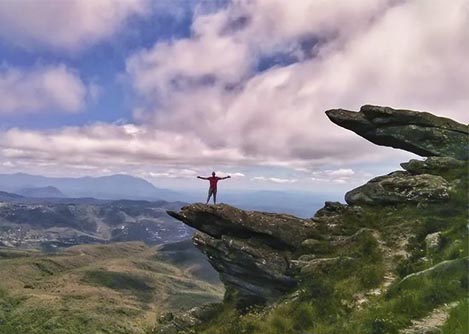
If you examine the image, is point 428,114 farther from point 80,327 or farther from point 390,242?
point 80,327

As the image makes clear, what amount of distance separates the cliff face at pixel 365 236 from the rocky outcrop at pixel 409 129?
0.08 metres

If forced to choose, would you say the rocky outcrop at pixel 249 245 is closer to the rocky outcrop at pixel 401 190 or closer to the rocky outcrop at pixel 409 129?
the rocky outcrop at pixel 401 190

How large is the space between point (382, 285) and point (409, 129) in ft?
61.3

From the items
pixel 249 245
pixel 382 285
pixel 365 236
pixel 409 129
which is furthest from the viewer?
pixel 409 129

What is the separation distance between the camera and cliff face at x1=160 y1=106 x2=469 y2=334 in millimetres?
19984

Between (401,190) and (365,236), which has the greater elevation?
(401,190)

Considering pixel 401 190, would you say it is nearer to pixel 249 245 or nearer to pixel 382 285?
pixel 382 285

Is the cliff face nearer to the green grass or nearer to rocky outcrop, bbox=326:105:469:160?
rocky outcrop, bbox=326:105:469:160

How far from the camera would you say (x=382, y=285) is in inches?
778

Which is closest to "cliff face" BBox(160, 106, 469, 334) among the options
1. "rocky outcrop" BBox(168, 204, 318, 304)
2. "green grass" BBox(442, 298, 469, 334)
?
"rocky outcrop" BBox(168, 204, 318, 304)

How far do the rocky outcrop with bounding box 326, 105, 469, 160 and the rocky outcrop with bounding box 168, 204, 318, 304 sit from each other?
12.1 m

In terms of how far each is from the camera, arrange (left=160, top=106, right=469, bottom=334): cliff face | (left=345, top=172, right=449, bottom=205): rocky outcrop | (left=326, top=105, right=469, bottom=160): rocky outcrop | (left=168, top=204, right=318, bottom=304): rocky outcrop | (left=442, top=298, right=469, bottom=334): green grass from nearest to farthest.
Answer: (left=442, top=298, right=469, bottom=334): green grass → (left=160, top=106, right=469, bottom=334): cliff face → (left=168, top=204, right=318, bottom=304): rocky outcrop → (left=345, top=172, right=449, bottom=205): rocky outcrop → (left=326, top=105, right=469, bottom=160): rocky outcrop

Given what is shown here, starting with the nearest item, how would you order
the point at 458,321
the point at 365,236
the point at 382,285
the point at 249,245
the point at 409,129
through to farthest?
1. the point at 458,321
2. the point at 382,285
3. the point at 365,236
4. the point at 249,245
5. the point at 409,129

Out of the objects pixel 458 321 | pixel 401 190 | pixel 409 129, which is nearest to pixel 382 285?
pixel 458 321
